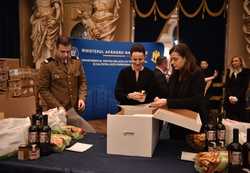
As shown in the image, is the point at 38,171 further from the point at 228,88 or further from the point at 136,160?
the point at 228,88

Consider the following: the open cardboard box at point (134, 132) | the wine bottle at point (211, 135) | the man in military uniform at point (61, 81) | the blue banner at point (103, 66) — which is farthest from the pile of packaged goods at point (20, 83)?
the blue banner at point (103, 66)

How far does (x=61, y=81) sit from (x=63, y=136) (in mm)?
893

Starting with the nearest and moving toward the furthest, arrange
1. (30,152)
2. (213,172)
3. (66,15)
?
(213,172), (30,152), (66,15)

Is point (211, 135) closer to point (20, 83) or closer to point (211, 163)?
point (211, 163)

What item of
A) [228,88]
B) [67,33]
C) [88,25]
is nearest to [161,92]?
[228,88]

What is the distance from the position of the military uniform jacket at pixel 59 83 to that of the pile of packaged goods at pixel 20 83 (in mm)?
192

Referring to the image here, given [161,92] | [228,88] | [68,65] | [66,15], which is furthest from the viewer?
[66,15]

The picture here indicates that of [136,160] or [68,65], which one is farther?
[68,65]

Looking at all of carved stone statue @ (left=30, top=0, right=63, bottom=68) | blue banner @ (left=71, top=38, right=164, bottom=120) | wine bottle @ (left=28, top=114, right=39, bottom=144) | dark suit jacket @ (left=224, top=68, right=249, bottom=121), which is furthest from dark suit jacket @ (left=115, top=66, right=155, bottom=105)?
carved stone statue @ (left=30, top=0, right=63, bottom=68)

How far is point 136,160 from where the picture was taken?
1.53 m

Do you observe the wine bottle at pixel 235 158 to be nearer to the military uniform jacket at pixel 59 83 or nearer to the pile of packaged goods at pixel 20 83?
the military uniform jacket at pixel 59 83

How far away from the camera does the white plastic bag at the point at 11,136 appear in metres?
1.54

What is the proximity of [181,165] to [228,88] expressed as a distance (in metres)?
3.05

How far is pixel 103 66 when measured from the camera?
5.18 m
